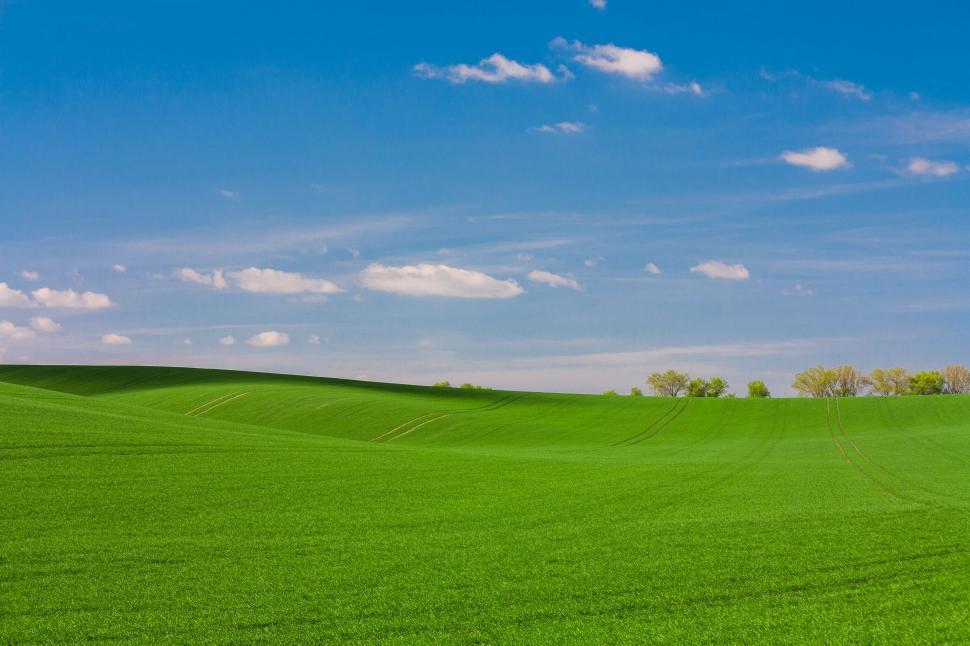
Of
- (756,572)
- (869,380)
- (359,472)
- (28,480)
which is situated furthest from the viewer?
(869,380)

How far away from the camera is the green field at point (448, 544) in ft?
25.6

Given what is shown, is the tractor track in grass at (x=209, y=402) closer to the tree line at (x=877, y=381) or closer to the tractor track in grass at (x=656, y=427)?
the tractor track in grass at (x=656, y=427)

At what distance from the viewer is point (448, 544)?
11.1 m

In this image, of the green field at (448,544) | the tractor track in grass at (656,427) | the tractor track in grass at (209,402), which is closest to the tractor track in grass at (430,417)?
the tractor track in grass at (656,427)

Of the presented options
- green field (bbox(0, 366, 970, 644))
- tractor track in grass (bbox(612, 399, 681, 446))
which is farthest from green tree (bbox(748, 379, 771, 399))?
green field (bbox(0, 366, 970, 644))

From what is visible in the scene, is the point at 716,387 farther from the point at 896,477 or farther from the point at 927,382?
the point at 896,477

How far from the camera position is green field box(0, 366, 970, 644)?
781 cm

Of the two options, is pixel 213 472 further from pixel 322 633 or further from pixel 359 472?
pixel 322 633

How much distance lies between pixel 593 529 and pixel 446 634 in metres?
5.41

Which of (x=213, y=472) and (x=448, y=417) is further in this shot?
(x=448, y=417)

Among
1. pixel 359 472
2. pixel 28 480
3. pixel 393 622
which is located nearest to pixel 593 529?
pixel 393 622

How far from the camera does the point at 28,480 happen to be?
14.4 meters

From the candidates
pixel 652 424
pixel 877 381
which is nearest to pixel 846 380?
pixel 877 381

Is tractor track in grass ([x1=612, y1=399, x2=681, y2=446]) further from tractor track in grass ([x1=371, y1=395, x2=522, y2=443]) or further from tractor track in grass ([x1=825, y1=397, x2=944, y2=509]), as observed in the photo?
tractor track in grass ([x1=371, y1=395, x2=522, y2=443])
